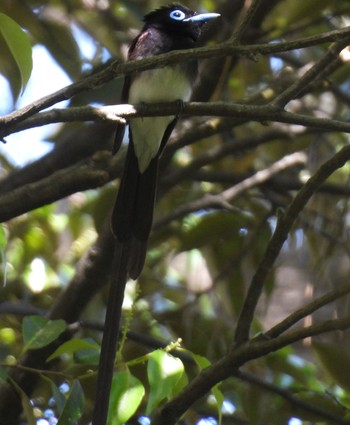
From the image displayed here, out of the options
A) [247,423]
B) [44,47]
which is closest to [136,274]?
[247,423]

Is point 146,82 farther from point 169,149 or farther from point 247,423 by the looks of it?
point 247,423

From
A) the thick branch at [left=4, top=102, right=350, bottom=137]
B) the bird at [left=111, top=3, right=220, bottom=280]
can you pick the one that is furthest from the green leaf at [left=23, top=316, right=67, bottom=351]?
the thick branch at [left=4, top=102, right=350, bottom=137]

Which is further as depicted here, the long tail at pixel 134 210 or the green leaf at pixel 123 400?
the long tail at pixel 134 210

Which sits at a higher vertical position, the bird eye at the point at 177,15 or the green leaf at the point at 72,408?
the bird eye at the point at 177,15

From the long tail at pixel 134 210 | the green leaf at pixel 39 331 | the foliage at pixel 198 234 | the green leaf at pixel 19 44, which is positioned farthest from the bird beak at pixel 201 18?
the green leaf at pixel 39 331

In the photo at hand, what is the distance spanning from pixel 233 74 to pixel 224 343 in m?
1.08

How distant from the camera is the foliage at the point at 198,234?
1879mm

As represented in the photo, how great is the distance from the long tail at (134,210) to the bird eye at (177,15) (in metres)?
0.39

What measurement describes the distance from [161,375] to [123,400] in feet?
0.31

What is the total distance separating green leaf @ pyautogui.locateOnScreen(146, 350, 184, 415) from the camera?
1722mm

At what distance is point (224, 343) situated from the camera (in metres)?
2.91

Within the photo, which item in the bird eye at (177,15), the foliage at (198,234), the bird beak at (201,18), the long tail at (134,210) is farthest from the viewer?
the bird eye at (177,15)

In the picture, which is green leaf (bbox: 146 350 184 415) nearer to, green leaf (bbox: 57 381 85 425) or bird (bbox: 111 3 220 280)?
green leaf (bbox: 57 381 85 425)

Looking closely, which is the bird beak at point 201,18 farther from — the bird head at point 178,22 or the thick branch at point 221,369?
the thick branch at point 221,369
